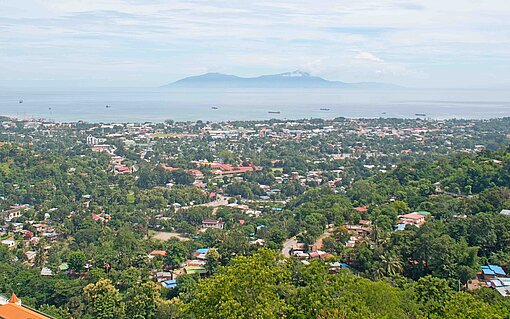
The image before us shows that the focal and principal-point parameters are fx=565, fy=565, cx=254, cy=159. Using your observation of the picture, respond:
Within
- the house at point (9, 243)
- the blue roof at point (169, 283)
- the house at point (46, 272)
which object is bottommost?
the house at point (9, 243)

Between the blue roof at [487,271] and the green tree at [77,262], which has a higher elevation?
the blue roof at [487,271]

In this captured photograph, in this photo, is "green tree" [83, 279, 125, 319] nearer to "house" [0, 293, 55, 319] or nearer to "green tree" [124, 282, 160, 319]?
"green tree" [124, 282, 160, 319]

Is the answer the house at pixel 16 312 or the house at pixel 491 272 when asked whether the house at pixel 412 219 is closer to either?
the house at pixel 491 272

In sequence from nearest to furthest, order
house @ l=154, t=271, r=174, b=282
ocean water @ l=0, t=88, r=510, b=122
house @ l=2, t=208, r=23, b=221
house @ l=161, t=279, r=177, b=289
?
house @ l=161, t=279, r=177, b=289
house @ l=154, t=271, r=174, b=282
house @ l=2, t=208, r=23, b=221
ocean water @ l=0, t=88, r=510, b=122

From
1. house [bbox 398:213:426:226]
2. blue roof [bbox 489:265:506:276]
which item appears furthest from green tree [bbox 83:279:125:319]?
house [bbox 398:213:426:226]

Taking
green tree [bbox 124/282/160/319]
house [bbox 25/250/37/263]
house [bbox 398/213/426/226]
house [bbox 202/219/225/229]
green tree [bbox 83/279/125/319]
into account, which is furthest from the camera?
house [bbox 202/219/225/229]

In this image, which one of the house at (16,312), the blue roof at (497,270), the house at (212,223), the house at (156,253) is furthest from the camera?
the house at (212,223)

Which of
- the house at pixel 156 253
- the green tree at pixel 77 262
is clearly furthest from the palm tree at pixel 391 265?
the green tree at pixel 77 262

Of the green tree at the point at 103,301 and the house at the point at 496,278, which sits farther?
the house at the point at 496,278

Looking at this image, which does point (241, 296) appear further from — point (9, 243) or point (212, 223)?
point (212, 223)

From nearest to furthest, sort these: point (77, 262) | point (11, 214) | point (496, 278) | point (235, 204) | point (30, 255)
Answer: point (496, 278)
point (77, 262)
point (30, 255)
point (11, 214)
point (235, 204)

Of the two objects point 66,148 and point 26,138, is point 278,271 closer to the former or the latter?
point 66,148

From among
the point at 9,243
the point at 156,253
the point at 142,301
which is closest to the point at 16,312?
the point at 142,301
